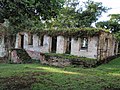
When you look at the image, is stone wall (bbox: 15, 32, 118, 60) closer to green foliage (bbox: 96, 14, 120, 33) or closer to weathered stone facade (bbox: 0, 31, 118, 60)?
weathered stone facade (bbox: 0, 31, 118, 60)

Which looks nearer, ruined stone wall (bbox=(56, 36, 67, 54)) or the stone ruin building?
the stone ruin building

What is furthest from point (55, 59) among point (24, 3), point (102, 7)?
point (102, 7)

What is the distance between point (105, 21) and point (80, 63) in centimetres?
1681

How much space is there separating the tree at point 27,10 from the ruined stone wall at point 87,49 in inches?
460

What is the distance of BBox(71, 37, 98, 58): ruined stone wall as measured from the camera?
64.3ft

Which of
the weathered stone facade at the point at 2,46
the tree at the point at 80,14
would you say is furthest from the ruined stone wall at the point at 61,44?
the tree at the point at 80,14

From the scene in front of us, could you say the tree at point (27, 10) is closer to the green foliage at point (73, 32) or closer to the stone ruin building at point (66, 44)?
the green foliage at point (73, 32)

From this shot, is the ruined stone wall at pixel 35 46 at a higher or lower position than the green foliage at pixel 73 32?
lower

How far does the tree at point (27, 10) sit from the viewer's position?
727cm

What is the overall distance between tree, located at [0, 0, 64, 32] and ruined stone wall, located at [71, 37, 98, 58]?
11.7 m

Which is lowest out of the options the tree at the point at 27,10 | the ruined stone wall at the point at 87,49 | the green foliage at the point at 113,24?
the ruined stone wall at the point at 87,49

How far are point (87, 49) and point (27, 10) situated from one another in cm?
1292

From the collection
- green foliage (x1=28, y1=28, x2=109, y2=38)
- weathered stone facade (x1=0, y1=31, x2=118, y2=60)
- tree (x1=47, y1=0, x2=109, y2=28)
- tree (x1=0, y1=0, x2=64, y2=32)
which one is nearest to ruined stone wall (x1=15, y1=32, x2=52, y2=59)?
weathered stone facade (x1=0, y1=31, x2=118, y2=60)

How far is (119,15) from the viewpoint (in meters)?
33.1
